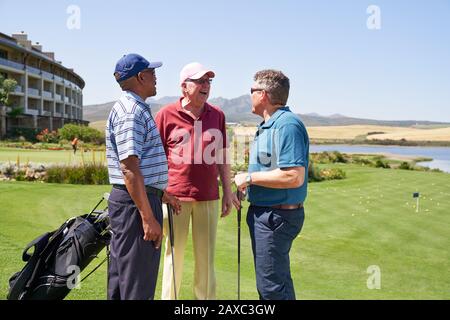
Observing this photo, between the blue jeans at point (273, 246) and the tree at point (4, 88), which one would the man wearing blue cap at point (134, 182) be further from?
the tree at point (4, 88)

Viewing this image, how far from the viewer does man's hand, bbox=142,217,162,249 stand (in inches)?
130

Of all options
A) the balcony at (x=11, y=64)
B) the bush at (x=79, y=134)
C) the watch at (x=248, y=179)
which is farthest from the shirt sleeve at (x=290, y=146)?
the balcony at (x=11, y=64)

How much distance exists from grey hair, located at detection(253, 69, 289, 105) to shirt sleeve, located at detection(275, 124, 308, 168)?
0.27m

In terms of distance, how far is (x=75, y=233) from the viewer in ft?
12.2

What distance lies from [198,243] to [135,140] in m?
1.45

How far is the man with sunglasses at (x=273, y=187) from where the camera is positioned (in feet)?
11.3

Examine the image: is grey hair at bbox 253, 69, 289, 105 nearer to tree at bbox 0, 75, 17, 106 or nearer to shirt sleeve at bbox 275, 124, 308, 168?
shirt sleeve at bbox 275, 124, 308, 168

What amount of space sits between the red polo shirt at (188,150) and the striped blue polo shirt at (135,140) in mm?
686

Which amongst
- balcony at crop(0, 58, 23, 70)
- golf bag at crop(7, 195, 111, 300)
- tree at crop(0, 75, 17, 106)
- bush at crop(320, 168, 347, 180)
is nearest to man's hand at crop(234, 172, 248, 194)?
golf bag at crop(7, 195, 111, 300)

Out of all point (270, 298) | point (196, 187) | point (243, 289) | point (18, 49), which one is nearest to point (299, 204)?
point (270, 298)

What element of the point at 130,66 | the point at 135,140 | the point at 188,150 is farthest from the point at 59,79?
the point at 135,140

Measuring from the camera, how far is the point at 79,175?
15.8m

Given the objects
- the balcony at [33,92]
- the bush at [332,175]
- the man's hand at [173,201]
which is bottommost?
the bush at [332,175]

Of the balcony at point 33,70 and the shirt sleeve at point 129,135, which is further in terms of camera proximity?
the balcony at point 33,70
